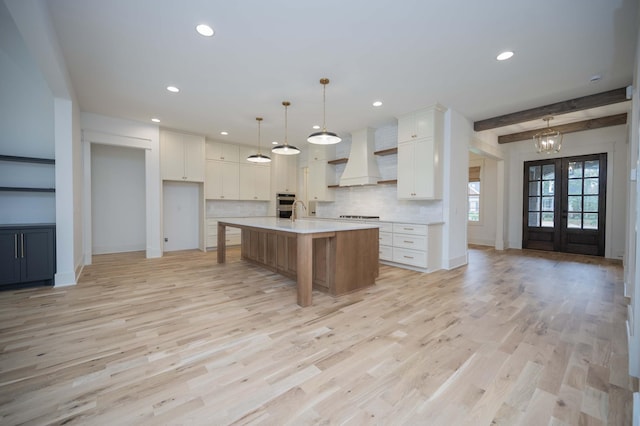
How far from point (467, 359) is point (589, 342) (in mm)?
1152

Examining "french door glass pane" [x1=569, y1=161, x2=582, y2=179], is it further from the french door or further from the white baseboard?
the white baseboard

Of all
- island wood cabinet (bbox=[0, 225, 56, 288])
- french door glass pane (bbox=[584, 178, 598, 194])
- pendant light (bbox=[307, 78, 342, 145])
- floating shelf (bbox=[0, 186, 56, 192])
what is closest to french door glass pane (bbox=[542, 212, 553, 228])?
french door glass pane (bbox=[584, 178, 598, 194])

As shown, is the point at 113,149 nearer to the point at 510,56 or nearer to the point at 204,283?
the point at 204,283

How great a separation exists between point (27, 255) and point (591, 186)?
33.2 ft

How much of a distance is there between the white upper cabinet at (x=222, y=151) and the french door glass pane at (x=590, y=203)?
8.33m

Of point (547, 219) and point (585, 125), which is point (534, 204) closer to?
point (547, 219)

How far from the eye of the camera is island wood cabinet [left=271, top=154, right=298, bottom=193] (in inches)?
299

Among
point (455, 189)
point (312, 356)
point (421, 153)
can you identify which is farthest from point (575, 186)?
point (312, 356)

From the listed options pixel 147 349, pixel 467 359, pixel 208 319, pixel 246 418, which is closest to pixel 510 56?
→ pixel 467 359

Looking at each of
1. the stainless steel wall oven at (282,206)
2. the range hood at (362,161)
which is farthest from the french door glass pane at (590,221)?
the stainless steel wall oven at (282,206)

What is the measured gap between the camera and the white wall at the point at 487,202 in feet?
23.5

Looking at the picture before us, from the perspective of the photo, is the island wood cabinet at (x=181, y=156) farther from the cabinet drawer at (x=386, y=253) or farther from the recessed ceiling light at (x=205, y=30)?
the cabinet drawer at (x=386, y=253)

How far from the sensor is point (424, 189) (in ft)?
14.9

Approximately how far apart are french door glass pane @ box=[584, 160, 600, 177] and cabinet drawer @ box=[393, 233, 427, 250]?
4.79 metres
